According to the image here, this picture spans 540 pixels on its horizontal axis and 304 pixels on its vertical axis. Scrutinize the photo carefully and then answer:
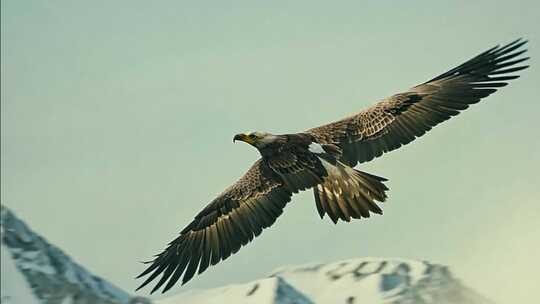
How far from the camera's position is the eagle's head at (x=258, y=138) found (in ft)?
77.6

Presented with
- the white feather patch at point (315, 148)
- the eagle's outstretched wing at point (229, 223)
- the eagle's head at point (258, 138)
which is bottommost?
the eagle's outstretched wing at point (229, 223)

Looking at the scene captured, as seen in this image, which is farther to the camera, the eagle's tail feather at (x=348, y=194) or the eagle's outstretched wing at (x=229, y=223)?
the eagle's outstretched wing at (x=229, y=223)

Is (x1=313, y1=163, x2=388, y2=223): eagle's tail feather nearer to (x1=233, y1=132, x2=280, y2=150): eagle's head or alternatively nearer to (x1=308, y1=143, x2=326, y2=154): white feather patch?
(x1=308, y1=143, x2=326, y2=154): white feather patch

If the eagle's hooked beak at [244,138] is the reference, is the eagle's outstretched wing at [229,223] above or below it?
below

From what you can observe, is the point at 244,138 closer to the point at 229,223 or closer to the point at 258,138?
the point at 258,138

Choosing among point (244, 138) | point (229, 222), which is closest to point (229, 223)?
point (229, 222)

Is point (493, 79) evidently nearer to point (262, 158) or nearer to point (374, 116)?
point (374, 116)

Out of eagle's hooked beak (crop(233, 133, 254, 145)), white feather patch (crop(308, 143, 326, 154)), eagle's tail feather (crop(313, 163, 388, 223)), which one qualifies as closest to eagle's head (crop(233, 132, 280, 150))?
eagle's hooked beak (crop(233, 133, 254, 145))

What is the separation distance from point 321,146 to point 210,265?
2.80 m

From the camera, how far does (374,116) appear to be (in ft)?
81.5

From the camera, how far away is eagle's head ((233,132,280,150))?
77.6 feet

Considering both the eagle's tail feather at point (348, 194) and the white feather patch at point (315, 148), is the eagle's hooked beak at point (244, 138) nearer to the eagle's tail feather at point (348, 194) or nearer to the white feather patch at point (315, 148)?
the white feather patch at point (315, 148)

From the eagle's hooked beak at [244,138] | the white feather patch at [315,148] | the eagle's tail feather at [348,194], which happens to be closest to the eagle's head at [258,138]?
the eagle's hooked beak at [244,138]

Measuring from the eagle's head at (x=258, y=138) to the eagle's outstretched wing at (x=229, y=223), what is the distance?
627 mm
